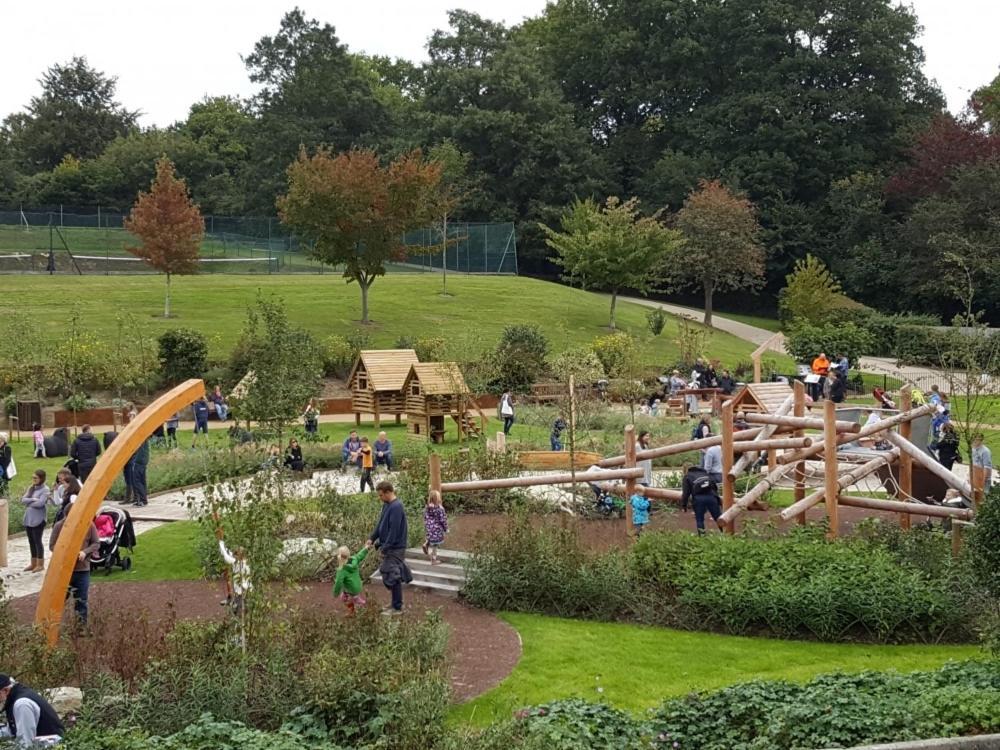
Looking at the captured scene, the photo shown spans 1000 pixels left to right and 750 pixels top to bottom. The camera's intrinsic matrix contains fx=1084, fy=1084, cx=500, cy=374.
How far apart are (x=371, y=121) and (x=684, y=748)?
64359 millimetres

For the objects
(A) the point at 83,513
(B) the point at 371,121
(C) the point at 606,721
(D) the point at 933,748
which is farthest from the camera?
(B) the point at 371,121

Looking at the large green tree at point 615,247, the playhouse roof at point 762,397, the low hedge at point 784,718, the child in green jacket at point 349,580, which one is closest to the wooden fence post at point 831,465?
the low hedge at point 784,718

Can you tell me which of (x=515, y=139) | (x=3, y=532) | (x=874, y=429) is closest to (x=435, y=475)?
(x=874, y=429)

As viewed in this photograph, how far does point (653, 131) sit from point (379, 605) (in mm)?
59708

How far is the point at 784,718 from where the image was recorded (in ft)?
26.8

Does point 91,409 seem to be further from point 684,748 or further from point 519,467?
point 684,748

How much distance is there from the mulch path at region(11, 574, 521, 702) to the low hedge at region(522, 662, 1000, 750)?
2.18m

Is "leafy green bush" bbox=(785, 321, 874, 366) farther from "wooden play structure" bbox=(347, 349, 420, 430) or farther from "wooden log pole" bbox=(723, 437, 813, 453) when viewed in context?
"wooden log pole" bbox=(723, 437, 813, 453)

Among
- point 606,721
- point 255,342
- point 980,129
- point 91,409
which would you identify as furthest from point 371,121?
point 606,721

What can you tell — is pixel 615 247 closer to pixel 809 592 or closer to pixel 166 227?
pixel 166 227

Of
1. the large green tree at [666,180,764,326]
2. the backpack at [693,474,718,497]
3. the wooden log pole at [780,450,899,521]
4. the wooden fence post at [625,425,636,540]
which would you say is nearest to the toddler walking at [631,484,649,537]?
the wooden fence post at [625,425,636,540]

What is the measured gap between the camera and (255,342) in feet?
48.5

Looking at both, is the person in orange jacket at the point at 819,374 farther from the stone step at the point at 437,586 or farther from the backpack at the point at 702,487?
the stone step at the point at 437,586

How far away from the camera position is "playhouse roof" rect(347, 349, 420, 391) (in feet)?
91.5
